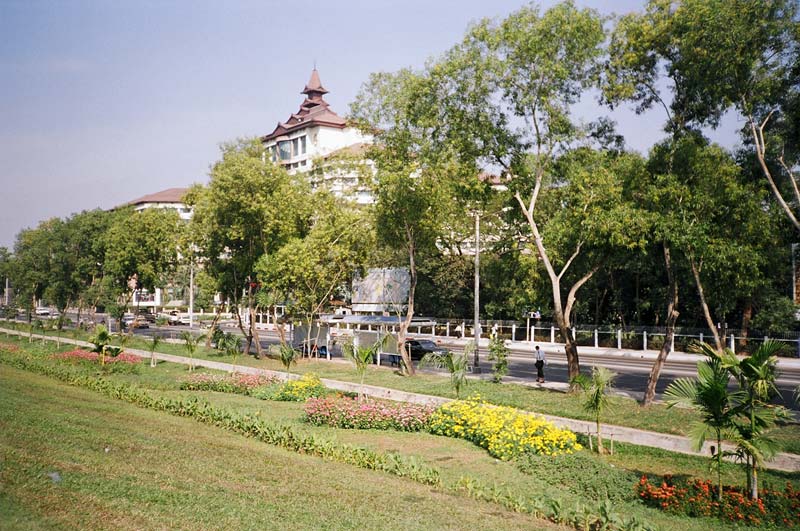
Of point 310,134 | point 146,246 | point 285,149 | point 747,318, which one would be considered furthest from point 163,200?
point 747,318

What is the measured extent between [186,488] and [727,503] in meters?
8.38

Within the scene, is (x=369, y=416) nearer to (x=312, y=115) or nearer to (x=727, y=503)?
(x=727, y=503)

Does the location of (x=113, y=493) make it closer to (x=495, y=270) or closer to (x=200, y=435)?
(x=200, y=435)

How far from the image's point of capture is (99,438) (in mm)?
12102

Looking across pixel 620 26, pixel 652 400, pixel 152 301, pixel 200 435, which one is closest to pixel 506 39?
pixel 620 26

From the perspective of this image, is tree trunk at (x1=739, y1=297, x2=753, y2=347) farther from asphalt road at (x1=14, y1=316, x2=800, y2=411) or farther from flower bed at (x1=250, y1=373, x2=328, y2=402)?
flower bed at (x1=250, y1=373, x2=328, y2=402)

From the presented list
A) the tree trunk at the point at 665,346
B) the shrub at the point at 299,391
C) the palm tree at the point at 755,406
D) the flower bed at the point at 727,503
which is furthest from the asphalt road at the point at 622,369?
the flower bed at the point at 727,503

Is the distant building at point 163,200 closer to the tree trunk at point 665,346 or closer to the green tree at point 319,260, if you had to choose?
the green tree at point 319,260

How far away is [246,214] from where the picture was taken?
112 ft

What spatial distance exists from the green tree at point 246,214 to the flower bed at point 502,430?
19.1 meters

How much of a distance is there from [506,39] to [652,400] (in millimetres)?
12465

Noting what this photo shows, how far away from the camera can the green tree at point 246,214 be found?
33.4 meters

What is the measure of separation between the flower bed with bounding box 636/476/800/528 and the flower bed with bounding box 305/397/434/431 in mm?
6919

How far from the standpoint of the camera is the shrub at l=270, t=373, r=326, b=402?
2222 centimetres
